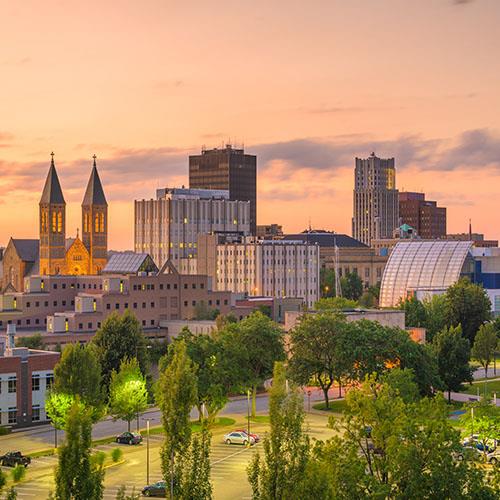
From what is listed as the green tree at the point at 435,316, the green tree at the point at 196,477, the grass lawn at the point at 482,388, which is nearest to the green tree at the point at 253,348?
the grass lawn at the point at 482,388

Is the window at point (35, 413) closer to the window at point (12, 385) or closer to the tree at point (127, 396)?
the window at point (12, 385)

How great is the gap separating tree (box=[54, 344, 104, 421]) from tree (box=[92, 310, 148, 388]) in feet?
89.6

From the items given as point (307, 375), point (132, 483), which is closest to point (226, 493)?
point (132, 483)

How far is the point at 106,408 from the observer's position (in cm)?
10138

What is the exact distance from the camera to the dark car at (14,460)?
278 ft

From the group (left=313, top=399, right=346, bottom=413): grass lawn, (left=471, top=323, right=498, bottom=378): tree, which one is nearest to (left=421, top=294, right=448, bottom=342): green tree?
(left=471, top=323, right=498, bottom=378): tree

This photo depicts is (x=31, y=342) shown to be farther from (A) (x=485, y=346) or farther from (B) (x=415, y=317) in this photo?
(A) (x=485, y=346)

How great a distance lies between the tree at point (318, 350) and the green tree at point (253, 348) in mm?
2543

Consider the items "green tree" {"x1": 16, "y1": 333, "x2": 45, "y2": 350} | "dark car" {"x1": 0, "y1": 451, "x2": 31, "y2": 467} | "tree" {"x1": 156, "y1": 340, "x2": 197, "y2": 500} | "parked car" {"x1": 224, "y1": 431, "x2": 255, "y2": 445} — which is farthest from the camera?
"green tree" {"x1": 16, "y1": 333, "x2": 45, "y2": 350}

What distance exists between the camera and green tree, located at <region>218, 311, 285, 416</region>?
113000 millimetres

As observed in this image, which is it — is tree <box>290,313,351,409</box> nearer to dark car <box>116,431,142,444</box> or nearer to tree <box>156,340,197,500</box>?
dark car <box>116,431,142,444</box>

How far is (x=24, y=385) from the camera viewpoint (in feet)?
352

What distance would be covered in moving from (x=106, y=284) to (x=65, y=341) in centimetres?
2230

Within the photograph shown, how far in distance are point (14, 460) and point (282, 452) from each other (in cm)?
4117
